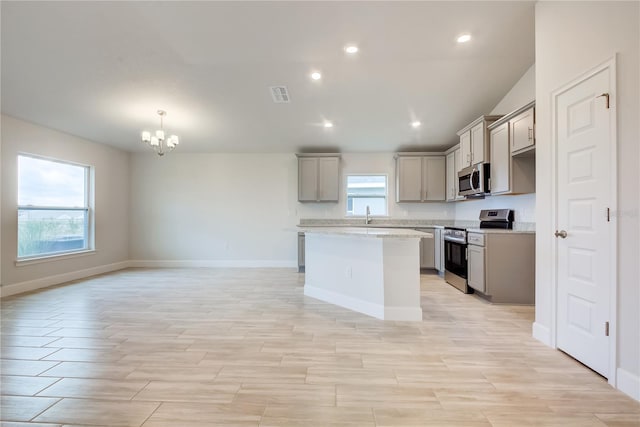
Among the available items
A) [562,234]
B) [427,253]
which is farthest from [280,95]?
[427,253]

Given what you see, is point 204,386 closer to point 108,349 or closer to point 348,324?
point 108,349

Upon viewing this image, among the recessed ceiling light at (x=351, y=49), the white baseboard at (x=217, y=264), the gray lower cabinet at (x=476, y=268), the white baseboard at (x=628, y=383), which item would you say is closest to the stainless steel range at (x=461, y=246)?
the gray lower cabinet at (x=476, y=268)

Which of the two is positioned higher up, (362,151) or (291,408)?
Result: (362,151)

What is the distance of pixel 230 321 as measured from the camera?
287 cm

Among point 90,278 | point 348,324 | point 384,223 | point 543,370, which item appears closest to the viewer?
point 543,370

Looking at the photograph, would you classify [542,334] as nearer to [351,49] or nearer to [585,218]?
[585,218]

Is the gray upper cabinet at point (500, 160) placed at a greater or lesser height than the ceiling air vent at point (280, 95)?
lesser

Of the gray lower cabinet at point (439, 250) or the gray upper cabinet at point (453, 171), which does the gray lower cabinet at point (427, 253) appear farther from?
the gray upper cabinet at point (453, 171)

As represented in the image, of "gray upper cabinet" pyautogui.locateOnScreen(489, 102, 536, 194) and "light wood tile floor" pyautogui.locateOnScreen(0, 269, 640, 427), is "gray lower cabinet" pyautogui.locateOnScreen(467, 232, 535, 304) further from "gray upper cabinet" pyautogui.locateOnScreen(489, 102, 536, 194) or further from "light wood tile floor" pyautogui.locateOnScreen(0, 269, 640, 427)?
"gray upper cabinet" pyautogui.locateOnScreen(489, 102, 536, 194)

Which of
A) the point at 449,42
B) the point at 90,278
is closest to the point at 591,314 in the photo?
the point at 449,42

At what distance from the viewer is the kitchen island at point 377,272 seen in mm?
2902

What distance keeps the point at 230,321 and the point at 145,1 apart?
321 cm

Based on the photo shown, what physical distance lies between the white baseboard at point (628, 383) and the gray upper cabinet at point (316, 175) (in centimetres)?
440

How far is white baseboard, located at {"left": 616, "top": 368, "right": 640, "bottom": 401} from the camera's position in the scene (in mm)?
1646
